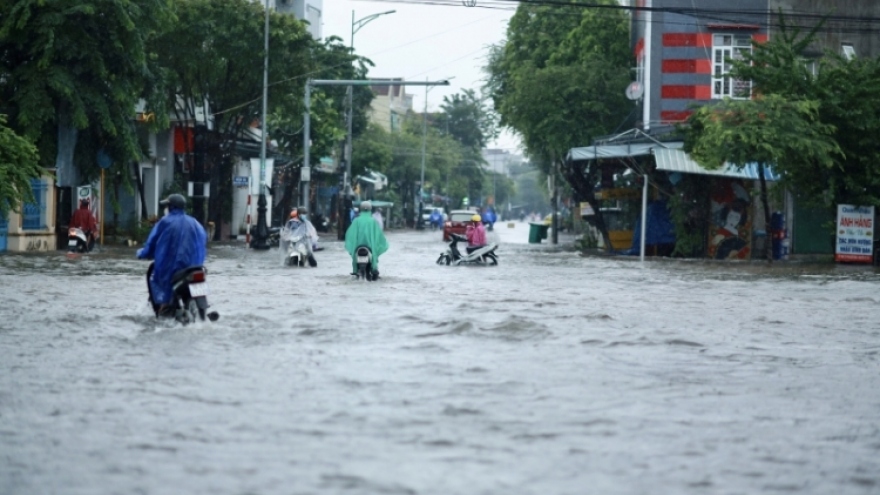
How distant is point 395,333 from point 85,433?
704 centimetres

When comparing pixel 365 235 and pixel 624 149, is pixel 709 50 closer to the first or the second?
pixel 624 149

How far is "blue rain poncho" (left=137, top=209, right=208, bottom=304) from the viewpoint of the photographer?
50.6 ft

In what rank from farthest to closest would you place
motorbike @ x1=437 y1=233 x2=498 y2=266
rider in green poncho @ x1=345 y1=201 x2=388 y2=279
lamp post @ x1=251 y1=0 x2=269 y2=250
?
1. lamp post @ x1=251 y1=0 x2=269 y2=250
2. motorbike @ x1=437 y1=233 x2=498 y2=266
3. rider in green poncho @ x1=345 y1=201 x2=388 y2=279

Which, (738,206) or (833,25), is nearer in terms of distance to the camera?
(738,206)

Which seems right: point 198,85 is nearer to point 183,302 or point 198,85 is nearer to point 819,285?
point 819,285

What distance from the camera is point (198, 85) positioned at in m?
49.0

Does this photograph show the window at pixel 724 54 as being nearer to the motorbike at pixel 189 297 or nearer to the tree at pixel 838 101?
the tree at pixel 838 101

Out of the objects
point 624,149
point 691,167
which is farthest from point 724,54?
point 691,167

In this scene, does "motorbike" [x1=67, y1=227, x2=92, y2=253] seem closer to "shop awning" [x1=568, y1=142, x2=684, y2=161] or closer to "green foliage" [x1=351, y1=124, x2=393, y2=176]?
"shop awning" [x1=568, y1=142, x2=684, y2=161]

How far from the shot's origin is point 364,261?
84.9 ft

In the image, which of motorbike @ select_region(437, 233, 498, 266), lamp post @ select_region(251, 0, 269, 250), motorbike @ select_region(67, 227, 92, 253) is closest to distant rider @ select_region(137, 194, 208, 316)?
motorbike @ select_region(437, 233, 498, 266)

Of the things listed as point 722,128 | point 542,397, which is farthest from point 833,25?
point 542,397

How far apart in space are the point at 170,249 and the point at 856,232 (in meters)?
26.7

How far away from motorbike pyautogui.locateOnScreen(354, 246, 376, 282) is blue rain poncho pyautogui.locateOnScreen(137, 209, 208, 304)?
402 inches
